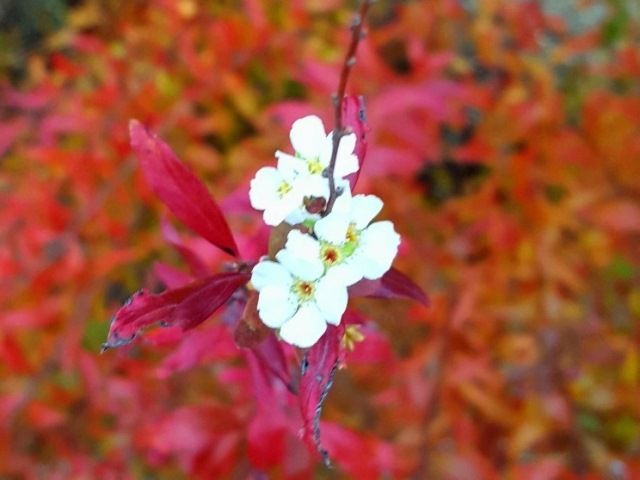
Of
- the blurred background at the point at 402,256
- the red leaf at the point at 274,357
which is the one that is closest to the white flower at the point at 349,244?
the red leaf at the point at 274,357

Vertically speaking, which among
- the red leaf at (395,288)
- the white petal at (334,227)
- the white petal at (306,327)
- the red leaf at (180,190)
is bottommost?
the white petal at (306,327)

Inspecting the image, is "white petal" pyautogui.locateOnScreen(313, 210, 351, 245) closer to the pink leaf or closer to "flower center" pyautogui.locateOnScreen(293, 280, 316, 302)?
"flower center" pyautogui.locateOnScreen(293, 280, 316, 302)

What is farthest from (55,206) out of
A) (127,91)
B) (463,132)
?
(463,132)

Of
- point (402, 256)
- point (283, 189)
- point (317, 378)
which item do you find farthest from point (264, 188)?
point (402, 256)

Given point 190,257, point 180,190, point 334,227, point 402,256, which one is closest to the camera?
point 334,227

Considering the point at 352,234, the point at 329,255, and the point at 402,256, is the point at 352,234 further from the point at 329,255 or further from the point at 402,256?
the point at 402,256

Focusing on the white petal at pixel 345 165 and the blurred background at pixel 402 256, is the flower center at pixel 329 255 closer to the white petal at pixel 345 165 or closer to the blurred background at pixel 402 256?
the white petal at pixel 345 165

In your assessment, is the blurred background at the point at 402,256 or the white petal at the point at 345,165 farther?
the blurred background at the point at 402,256
